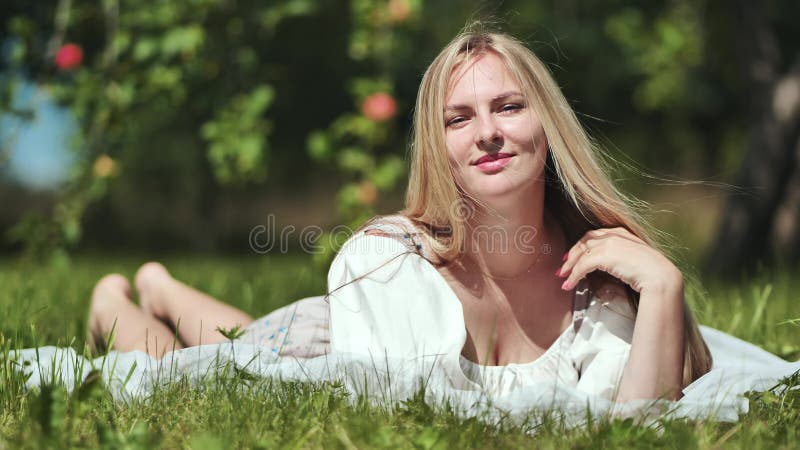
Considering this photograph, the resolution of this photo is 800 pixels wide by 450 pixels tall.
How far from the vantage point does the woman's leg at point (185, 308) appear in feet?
9.69

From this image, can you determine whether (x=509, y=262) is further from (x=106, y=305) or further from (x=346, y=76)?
(x=346, y=76)

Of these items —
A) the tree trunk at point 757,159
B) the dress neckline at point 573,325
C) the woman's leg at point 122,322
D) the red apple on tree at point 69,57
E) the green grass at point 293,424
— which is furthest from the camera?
the tree trunk at point 757,159

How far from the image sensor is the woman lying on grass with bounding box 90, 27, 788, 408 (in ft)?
6.97

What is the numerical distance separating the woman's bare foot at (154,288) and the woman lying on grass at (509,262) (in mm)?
1049

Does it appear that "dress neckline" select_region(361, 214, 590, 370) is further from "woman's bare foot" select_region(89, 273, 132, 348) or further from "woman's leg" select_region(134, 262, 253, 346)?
"woman's bare foot" select_region(89, 273, 132, 348)

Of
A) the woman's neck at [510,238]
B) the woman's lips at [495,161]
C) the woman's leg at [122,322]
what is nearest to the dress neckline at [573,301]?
the woman's neck at [510,238]

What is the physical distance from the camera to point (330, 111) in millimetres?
13641

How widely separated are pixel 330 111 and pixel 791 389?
1192cm

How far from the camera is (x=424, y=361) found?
2023 millimetres

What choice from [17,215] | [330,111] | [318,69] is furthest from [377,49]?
[17,215]

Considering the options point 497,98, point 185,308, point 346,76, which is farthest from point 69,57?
point 346,76

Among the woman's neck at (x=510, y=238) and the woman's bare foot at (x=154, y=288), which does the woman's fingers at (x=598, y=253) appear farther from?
the woman's bare foot at (x=154, y=288)

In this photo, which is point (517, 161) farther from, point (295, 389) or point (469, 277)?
point (295, 389)

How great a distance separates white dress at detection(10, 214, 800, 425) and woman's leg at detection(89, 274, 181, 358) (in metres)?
0.36
